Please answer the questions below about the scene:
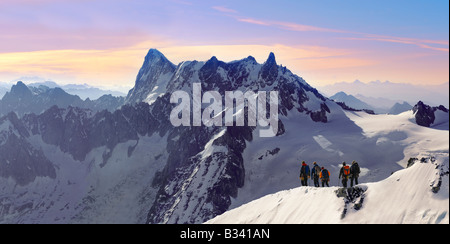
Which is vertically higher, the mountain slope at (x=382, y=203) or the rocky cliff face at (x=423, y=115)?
the mountain slope at (x=382, y=203)

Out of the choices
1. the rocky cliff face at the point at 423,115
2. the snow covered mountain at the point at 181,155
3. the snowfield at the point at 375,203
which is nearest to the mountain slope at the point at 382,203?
the snowfield at the point at 375,203

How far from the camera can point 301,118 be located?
152 meters

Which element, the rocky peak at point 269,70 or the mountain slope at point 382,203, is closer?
the mountain slope at point 382,203

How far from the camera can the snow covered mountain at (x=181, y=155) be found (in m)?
109

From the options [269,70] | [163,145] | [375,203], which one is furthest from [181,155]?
[375,203]

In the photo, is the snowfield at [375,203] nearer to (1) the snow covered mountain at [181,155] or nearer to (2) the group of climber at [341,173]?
(2) the group of climber at [341,173]

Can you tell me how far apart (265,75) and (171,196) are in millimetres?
91956

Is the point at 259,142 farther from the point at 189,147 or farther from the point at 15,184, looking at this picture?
the point at 15,184

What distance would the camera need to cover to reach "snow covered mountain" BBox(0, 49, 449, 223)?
109 meters

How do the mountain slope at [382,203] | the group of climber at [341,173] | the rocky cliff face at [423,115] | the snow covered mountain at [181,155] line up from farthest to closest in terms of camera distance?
the rocky cliff face at [423,115]
the snow covered mountain at [181,155]
the group of climber at [341,173]
the mountain slope at [382,203]

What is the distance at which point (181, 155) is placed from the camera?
14712 centimetres

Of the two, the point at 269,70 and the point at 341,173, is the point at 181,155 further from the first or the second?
the point at 341,173

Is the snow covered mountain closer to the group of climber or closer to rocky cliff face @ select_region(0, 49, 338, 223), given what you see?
rocky cliff face @ select_region(0, 49, 338, 223)
